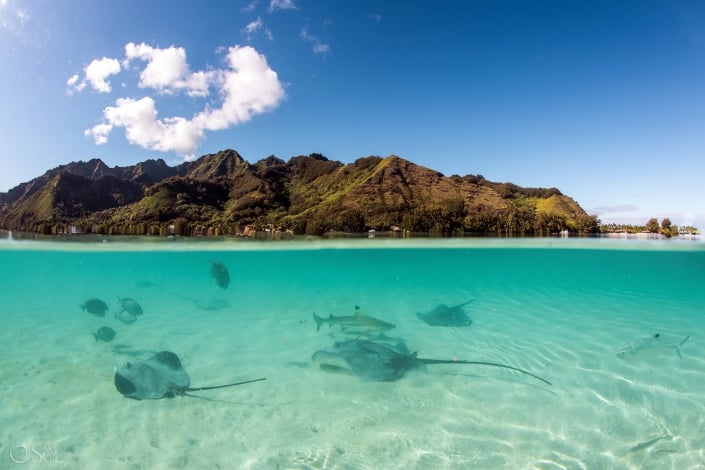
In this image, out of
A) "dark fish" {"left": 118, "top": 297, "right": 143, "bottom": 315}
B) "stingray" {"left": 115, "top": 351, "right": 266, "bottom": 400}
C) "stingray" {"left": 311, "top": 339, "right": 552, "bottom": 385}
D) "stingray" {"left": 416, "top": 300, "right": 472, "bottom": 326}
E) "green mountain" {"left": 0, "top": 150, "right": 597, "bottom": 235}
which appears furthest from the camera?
"green mountain" {"left": 0, "top": 150, "right": 597, "bottom": 235}

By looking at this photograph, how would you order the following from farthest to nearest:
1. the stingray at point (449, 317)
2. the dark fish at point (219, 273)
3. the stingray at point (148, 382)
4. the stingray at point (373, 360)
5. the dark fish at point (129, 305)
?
1. the dark fish at point (219, 273)
2. the dark fish at point (129, 305)
3. the stingray at point (449, 317)
4. the stingray at point (373, 360)
5. the stingray at point (148, 382)

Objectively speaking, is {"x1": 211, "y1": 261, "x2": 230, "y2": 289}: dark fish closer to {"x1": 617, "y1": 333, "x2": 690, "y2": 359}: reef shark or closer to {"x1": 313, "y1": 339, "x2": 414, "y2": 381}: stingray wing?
{"x1": 313, "y1": 339, "x2": 414, "y2": 381}: stingray wing

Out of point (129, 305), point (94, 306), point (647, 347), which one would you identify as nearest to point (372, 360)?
point (647, 347)

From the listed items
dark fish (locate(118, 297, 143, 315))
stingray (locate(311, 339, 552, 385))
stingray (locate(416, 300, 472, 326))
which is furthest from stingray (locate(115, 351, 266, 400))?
stingray (locate(416, 300, 472, 326))

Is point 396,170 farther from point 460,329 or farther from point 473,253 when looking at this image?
point 460,329

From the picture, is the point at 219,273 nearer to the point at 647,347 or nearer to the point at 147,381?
the point at 147,381

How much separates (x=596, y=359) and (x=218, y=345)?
789 centimetres

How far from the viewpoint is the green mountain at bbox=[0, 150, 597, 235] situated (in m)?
60.5

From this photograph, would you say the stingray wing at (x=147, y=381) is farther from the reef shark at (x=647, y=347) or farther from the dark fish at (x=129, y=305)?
the reef shark at (x=647, y=347)

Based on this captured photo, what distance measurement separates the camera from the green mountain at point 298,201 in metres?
60.5

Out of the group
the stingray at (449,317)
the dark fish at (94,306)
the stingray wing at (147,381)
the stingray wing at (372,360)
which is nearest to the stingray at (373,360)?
the stingray wing at (372,360)

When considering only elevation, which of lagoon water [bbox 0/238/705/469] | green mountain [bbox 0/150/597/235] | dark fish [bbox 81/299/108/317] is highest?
green mountain [bbox 0/150/597/235]

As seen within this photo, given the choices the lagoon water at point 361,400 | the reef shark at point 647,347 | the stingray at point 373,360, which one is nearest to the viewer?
the lagoon water at point 361,400

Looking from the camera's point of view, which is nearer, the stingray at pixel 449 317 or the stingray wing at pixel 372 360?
the stingray wing at pixel 372 360
